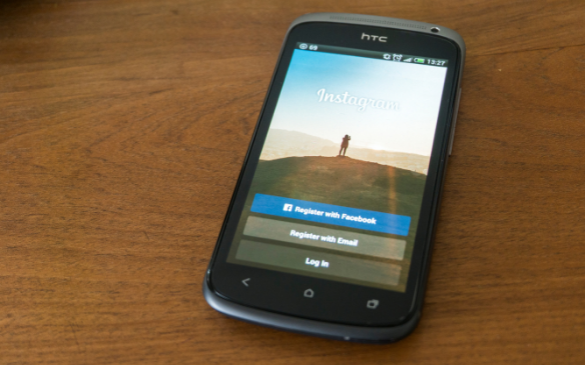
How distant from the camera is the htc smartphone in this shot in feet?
1.25

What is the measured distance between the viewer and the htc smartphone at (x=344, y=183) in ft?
1.25

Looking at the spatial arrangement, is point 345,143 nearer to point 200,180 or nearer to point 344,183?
point 344,183

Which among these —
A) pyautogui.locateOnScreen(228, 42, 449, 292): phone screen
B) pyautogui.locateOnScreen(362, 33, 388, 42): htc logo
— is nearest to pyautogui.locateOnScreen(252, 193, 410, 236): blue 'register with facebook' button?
pyautogui.locateOnScreen(228, 42, 449, 292): phone screen

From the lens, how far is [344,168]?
434 millimetres

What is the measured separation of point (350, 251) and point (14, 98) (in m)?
0.40

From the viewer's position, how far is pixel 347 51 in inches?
19.3

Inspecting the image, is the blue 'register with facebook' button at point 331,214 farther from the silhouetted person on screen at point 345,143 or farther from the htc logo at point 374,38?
the htc logo at point 374,38

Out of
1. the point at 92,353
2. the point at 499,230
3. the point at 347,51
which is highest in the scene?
the point at 347,51

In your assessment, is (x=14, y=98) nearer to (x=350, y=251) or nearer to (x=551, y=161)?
(x=350, y=251)

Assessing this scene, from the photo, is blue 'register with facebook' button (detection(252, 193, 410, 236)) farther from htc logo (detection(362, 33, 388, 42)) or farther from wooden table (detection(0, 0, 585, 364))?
htc logo (detection(362, 33, 388, 42))

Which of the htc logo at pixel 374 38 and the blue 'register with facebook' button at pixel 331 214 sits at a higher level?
the htc logo at pixel 374 38

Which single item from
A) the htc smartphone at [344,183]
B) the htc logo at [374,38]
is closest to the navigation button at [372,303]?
the htc smartphone at [344,183]

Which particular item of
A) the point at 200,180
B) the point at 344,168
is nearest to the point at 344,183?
the point at 344,168

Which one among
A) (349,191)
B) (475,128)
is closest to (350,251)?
(349,191)
